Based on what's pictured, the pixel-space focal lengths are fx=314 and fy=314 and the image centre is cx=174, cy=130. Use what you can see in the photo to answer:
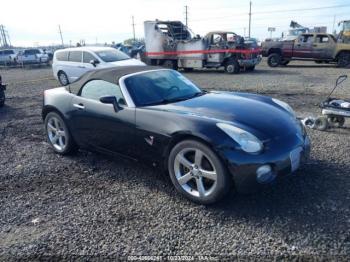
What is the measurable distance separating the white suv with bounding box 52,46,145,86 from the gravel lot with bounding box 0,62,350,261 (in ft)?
26.7

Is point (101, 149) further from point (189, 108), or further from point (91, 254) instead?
point (91, 254)

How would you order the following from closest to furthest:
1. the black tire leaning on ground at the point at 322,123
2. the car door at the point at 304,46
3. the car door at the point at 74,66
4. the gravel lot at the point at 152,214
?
the gravel lot at the point at 152,214 < the black tire leaning on ground at the point at 322,123 < the car door at the point at 74,66 < the car door at the point at 304,46

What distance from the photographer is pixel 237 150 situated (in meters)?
3.09

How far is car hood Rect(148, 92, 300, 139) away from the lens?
337 cm

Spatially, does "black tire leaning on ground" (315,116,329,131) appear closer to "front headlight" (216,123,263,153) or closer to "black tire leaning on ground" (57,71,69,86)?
"front headlight" (216,123,263,153)

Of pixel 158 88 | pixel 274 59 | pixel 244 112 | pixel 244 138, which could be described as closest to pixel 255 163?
pixel 244 138

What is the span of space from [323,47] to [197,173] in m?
17.7

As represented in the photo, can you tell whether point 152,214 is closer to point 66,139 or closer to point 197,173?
point 197,173

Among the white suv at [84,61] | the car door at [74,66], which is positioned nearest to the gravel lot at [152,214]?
the white suv at [84,61]

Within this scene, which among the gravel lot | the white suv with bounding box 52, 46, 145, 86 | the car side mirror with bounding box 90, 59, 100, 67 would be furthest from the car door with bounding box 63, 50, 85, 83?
the gravel lot

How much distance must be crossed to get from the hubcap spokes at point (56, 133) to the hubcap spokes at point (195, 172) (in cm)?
231

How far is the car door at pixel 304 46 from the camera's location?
60.5 feet

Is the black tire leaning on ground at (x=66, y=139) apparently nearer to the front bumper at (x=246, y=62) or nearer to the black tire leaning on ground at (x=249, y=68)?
the front bumper at (x=246, y=62)

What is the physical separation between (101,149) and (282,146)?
7.98ft
